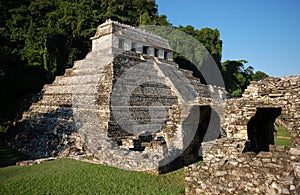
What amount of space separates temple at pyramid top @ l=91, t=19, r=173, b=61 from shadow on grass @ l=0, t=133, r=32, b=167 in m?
9.51

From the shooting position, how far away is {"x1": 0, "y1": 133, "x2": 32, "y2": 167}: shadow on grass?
9.22 metres

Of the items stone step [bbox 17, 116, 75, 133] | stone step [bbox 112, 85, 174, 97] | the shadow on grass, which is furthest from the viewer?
stone step [bbox 112, 85, 174, 97]

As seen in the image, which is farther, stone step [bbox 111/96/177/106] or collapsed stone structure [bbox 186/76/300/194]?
stone step [bbox 111/96/177/106]

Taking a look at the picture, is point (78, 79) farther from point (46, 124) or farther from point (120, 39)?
point (120, 39)

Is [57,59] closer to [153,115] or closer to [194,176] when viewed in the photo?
[153,115]

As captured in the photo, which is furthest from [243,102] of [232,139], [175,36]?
[175,36]

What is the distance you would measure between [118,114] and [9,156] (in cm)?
549

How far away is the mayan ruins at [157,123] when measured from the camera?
396 cm

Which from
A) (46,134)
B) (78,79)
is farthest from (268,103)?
(78,79)

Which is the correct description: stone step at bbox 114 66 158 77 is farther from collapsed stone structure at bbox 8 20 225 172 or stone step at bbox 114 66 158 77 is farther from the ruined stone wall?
the ruined stone wall

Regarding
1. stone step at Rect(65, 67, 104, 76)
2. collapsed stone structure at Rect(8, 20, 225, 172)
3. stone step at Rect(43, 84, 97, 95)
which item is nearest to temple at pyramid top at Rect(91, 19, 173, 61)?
collapsed stone structure at Rect(8, 20, 225, 172)

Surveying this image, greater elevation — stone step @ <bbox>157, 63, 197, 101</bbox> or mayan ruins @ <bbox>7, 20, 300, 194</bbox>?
stone step @ <bbox>157, 63, 197, 101</bbox>

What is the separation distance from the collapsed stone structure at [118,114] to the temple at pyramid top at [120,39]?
0.27 feet

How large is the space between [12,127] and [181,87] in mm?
13000
